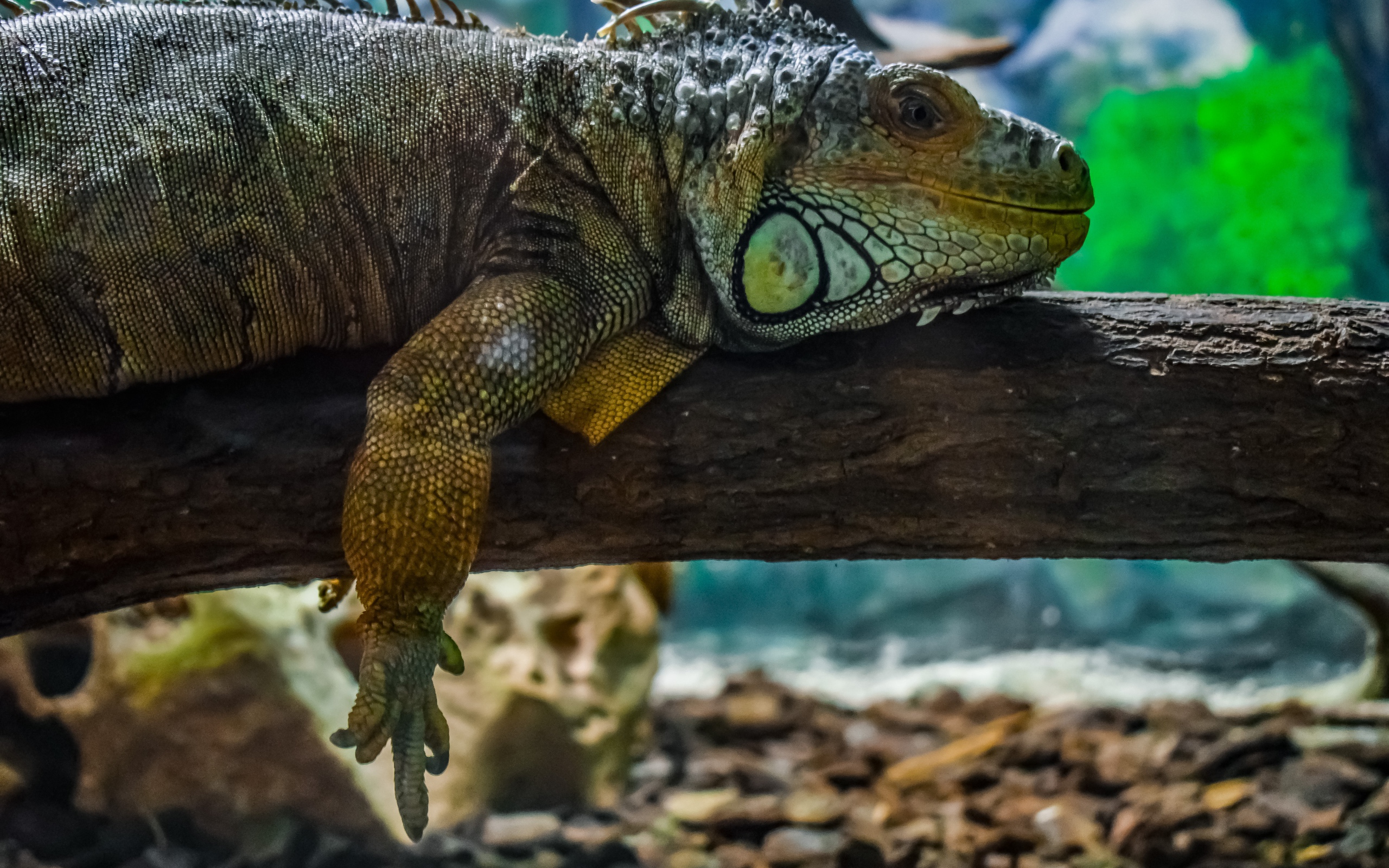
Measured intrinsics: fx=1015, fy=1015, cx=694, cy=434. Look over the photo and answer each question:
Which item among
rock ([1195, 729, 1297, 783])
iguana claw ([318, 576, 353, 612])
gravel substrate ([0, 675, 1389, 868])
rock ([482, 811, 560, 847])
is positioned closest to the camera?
iguana claw ([318, 576, 353, 612])

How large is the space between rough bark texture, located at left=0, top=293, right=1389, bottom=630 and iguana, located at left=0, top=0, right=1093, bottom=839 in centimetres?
13

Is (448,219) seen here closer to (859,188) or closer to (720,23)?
(720,23)

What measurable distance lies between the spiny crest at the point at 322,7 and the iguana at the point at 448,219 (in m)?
0.06

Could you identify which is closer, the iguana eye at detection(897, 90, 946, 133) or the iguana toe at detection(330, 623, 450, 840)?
the iguana toe at detection(330, 623, 450, 840)

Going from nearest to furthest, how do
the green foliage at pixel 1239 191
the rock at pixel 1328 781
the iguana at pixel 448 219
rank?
the iguana at pixel 448 219 → the rock at pixel 1328 781 → the green foliage at pixel 1239 191

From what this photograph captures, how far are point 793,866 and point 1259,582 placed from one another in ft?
22.8

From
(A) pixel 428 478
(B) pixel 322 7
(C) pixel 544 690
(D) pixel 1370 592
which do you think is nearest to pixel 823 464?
(A) pixel 428 478

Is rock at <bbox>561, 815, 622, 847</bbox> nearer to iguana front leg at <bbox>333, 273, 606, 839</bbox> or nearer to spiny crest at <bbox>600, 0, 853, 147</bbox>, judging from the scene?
iguana front leg at <bbox>333, 273, 606, 839</bbox>

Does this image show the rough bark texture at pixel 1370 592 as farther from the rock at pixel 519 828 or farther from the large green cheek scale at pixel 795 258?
the rock at pixel 519 828

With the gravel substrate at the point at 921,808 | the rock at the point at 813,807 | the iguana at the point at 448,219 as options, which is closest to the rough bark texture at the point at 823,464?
the iguana at the point at 448,219

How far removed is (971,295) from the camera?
295cm

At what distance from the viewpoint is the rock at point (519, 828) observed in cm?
493

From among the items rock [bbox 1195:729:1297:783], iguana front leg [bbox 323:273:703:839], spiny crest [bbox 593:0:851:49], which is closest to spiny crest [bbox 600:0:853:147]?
spiny crest [bbox 593:0:851:49]

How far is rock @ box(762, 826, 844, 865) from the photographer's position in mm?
4656
